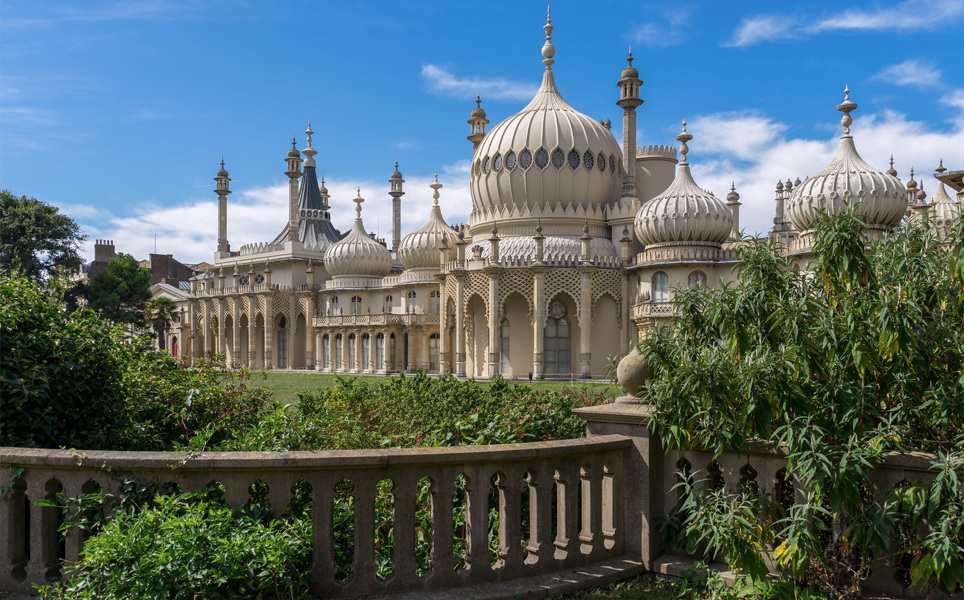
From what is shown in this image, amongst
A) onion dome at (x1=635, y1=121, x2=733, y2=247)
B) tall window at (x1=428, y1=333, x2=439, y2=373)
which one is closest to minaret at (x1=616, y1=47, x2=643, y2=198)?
onion dome at (x1=635, y1=121, x2=733, y2=247)

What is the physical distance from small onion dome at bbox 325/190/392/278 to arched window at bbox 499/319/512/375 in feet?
49.4

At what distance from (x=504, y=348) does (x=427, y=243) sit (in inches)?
421

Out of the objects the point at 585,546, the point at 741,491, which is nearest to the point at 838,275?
the point at 741,491

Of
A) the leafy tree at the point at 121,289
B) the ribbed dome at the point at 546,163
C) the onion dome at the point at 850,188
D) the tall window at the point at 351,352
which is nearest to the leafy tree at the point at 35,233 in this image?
the leafy tree at the point at 121,289

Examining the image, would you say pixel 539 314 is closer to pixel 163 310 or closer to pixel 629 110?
pixel 629 110

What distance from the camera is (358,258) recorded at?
44250 millimetres

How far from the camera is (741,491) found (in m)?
4.73

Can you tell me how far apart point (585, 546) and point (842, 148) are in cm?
2798

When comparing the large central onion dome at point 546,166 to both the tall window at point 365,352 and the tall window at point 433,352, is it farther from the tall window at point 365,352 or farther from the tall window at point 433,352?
the tall window at point 365,352

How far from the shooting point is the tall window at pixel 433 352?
39000 millimetres

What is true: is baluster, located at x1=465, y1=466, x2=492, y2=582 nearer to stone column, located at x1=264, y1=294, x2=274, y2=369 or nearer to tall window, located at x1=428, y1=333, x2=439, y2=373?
tall window, located at x1=428, y1=333, x2=439, y2=373

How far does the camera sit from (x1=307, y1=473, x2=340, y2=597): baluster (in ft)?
13.9

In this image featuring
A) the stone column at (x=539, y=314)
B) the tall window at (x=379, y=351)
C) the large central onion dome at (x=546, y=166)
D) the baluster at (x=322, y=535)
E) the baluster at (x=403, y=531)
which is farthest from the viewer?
the tall window at (x=379, y=351)

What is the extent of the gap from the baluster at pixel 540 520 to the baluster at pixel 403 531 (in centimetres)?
84
